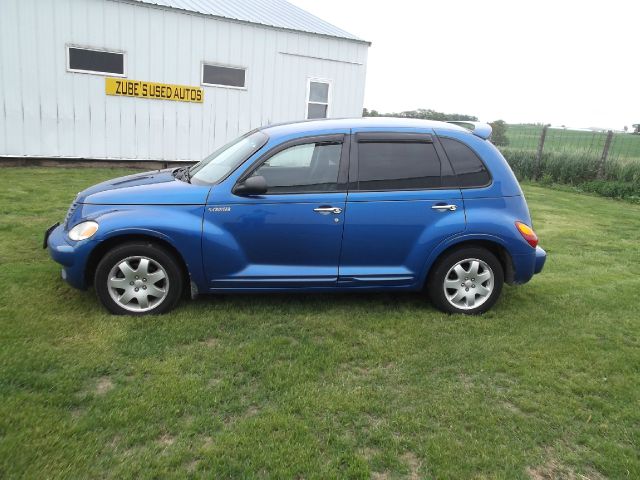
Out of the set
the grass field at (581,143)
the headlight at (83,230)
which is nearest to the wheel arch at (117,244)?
the headlight at (83,230)

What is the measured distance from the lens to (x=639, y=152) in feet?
59.3

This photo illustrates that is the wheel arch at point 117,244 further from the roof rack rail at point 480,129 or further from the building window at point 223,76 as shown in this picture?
the building window at point 223,76

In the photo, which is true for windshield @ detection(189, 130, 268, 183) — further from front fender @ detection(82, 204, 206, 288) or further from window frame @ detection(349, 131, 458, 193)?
window frame @ detection(349, 131, 458, 193)

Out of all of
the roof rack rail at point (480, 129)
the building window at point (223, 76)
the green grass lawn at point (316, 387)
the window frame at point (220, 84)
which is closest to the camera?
the green grass lawn at point (316, 387)

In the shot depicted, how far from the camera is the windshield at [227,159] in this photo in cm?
445

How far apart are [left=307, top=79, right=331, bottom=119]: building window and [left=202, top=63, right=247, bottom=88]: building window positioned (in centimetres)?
188

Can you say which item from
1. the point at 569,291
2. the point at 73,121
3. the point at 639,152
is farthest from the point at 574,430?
the point at 639,152

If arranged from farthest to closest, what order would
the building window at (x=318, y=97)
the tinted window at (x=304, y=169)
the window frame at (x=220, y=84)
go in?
the building window at (x=318, y=97) < the window frame at (x=220, y=84) < the tinted window at (x=304, y=169)

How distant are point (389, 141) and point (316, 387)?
7.41ft

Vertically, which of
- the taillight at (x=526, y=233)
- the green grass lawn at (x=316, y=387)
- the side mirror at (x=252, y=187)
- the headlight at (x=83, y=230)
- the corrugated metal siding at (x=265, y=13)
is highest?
the corrugated metal siding at (x=265, y=13)

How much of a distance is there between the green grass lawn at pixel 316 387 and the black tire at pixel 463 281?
128 millimetres

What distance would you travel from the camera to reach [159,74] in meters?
12.3

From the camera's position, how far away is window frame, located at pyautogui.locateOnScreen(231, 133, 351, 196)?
433 cm

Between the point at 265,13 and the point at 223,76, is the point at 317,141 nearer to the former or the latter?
the point at 223,76
